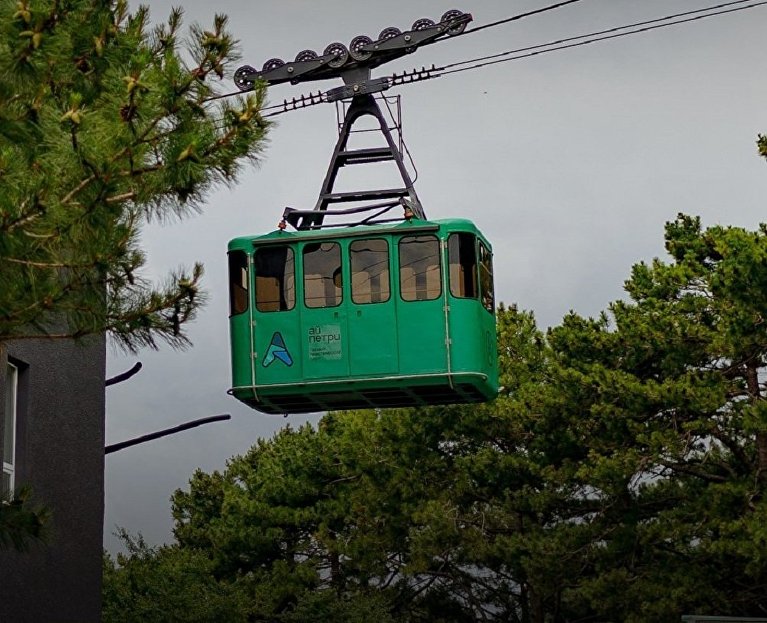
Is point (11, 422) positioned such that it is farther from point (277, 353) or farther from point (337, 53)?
point (337, 53)

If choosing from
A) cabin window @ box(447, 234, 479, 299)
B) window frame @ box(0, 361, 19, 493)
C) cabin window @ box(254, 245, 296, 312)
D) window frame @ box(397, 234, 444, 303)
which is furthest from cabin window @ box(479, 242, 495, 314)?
window frame @ box(0, 361, 19, 493)

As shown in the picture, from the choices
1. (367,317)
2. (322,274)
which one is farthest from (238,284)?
(367,317)

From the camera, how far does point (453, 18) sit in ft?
55.3

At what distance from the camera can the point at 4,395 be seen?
15.8 m

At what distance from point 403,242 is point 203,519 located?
39.4 metres

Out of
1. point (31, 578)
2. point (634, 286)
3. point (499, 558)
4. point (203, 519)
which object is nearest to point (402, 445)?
point (499, 558)

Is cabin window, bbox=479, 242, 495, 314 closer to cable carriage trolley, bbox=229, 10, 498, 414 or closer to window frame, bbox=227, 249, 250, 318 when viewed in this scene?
cable carriage trolley, bbox=229, 10, 498, 414

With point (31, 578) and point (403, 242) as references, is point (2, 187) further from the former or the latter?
point (31, 578)

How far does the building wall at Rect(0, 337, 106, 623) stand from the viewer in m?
16.8

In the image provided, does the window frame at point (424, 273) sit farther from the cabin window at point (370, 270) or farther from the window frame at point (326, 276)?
the window frame at point (326, 276)

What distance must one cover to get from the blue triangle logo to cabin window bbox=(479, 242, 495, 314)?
2.29 m

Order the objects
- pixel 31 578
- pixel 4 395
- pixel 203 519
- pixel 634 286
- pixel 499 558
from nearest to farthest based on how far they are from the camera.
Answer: pixel 4 395 < pixel 31 578 < pixel 634 286 < pixel 499 558 < pixel 203 519

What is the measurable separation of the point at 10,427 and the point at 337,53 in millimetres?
5697

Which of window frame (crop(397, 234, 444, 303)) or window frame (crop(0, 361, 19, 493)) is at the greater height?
window frame (crop(397, 234, 444, 303))
